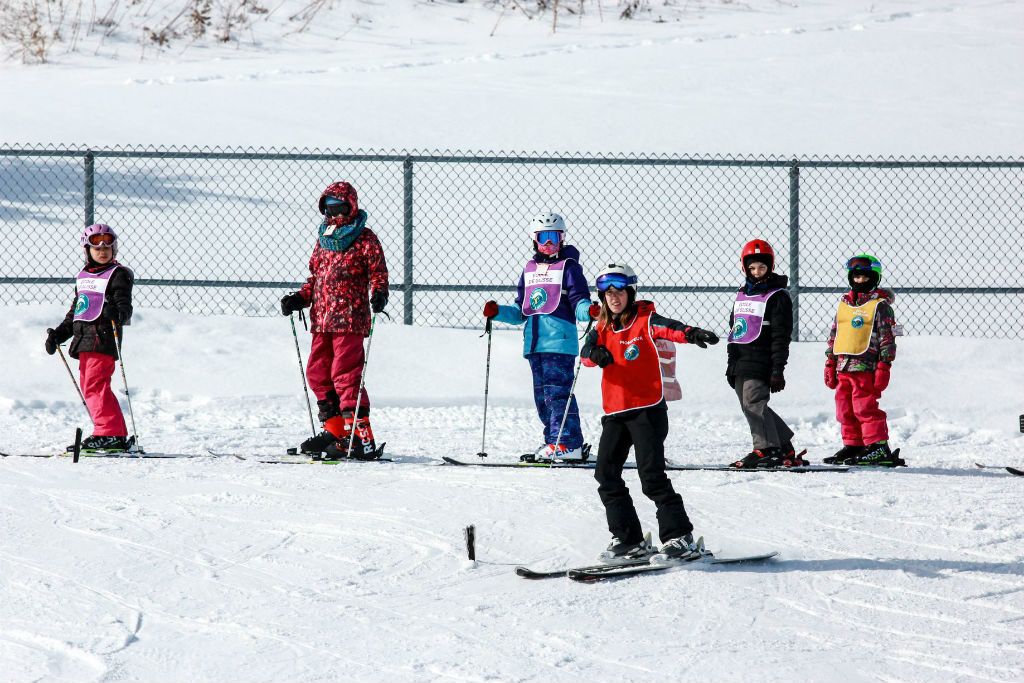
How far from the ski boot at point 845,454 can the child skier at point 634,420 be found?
2.75 metres

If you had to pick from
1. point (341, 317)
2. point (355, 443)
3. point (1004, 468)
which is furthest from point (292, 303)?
point (1004, 468)

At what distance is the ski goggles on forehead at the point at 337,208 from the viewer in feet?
24.9

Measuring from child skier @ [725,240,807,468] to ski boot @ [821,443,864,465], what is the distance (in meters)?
0.29

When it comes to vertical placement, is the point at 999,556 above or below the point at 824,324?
below

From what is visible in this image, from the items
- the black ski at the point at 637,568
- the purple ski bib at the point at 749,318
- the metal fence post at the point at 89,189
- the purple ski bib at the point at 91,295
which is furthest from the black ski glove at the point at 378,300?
the metal fence post at the point at 89,189

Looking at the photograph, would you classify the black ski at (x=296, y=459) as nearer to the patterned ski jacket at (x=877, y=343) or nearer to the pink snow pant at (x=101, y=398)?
the pink snow pant at (x=101, y=398)

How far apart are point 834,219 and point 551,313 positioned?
844 centimetres

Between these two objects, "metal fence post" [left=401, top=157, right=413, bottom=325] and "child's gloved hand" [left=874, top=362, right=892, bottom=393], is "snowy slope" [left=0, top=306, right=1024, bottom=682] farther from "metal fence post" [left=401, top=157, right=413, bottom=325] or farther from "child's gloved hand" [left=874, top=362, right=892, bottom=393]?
"metal fence post" [left=401, top=157, right=413, bottom=325]

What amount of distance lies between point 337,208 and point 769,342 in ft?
10.2

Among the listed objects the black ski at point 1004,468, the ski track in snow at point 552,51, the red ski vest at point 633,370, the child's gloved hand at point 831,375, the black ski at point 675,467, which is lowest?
the black ski at point 1004,468

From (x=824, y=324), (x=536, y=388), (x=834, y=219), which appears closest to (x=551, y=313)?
(x=536, y=388)

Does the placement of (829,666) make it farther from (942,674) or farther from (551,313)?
(551,313)

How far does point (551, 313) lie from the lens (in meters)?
7.48

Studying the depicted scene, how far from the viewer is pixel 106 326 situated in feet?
25.1
